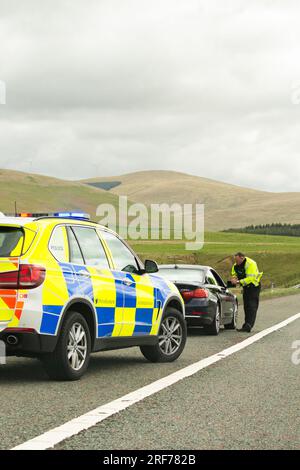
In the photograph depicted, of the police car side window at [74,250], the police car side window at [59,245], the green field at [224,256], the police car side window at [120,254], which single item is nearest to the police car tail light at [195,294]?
the police car side window at [120,254]

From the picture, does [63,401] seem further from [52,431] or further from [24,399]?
[52,431]

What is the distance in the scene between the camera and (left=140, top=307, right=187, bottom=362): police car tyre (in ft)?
38.3

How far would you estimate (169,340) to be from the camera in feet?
39.0

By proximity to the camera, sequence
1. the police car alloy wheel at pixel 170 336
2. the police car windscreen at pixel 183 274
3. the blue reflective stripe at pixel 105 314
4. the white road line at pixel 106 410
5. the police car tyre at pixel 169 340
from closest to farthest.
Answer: the white road line at pixel 106 410
the blue reflective stripe at pixel 105 314
the police car tyre at pixel 169 340
the police car alloy wheel at pixel 170 336
the police car windscreen at pixel 183 274

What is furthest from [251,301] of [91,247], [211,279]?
[91,247]

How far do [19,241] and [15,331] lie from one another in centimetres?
100

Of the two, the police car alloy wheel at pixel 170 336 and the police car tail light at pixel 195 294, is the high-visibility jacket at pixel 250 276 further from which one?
the police car alloy wheel at pixel 170 336

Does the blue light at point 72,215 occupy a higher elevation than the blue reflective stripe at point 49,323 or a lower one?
higher

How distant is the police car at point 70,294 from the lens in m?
8.92

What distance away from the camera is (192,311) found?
16406mm

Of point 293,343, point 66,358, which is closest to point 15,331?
point 66,358

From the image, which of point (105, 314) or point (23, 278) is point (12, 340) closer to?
point (23, 278)

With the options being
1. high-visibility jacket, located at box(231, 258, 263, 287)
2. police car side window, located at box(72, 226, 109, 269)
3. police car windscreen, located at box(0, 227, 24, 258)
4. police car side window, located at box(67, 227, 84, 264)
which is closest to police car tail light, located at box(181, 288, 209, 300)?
high-visibility jacket, located at box(231, 258, 263, 287)

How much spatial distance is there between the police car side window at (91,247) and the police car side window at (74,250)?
0.09m
